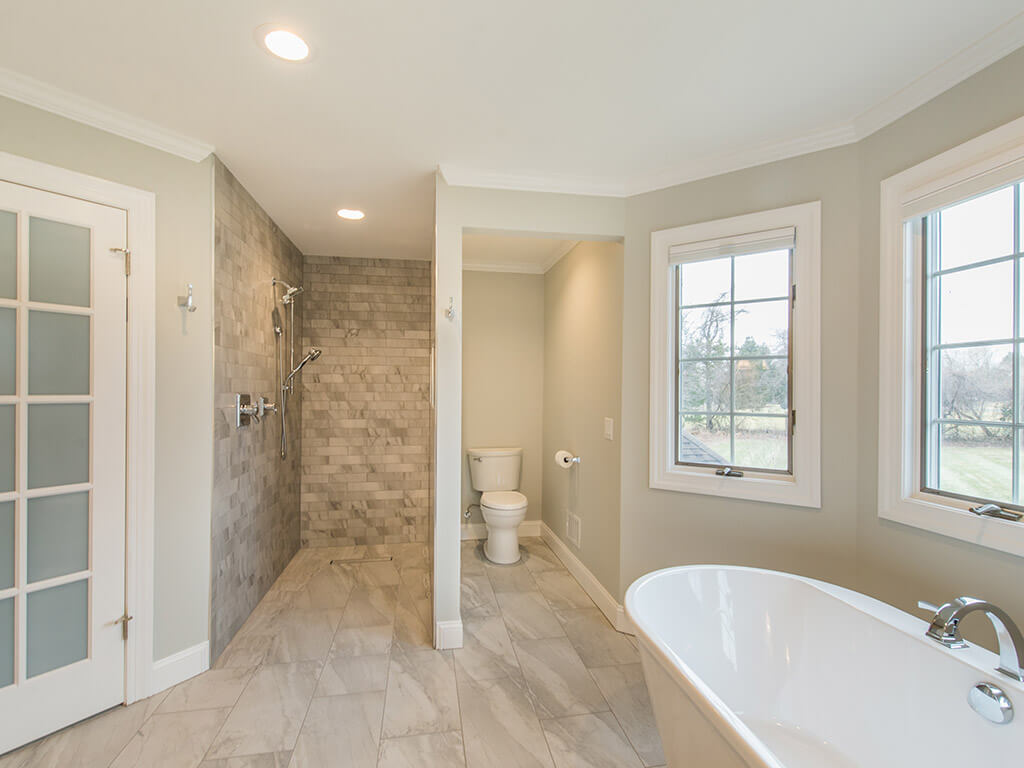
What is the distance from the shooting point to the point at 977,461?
158 cm

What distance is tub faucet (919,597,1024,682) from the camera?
1189 millimetres

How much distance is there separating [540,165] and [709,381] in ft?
4.43

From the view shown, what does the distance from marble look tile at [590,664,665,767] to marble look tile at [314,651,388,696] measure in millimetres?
975

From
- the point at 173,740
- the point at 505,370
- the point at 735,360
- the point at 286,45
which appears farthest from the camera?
the point at 505,370

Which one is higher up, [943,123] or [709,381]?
[943,123]

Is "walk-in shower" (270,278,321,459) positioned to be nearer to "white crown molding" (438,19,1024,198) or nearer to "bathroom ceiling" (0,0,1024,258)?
"bathroom ceiling" (0,0,1024,258)

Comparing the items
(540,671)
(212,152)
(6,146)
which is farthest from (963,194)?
(6,146)

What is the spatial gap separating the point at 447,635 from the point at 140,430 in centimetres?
167

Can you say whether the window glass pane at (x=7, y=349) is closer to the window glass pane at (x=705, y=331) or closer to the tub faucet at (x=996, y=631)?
the window glass pane at (x=705, y=331)

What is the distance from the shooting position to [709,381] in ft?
7.73

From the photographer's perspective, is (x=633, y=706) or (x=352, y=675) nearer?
(x=633, y=706)

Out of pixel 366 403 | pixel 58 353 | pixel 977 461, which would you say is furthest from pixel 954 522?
pixel 366 403

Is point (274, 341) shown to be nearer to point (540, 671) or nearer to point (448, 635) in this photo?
point (448, 635)

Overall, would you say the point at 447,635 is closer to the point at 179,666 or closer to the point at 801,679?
the point at 179,666
